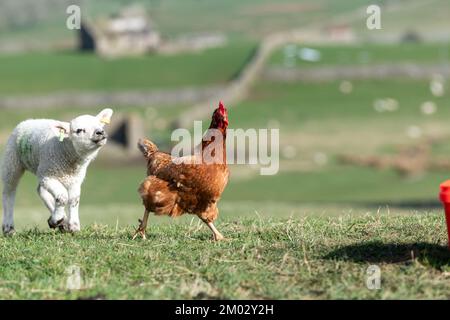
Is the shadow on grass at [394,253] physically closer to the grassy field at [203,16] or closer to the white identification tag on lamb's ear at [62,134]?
the white identification tag on lamb's ear at [62,134]

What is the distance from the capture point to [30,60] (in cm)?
10394

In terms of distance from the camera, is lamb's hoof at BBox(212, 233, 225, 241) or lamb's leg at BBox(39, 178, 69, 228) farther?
lamb's leg at BBox(39, 178, 69, 228)

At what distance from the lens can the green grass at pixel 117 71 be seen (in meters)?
89.2

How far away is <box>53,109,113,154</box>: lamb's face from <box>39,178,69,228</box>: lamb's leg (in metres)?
0.65

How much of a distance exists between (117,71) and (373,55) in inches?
966

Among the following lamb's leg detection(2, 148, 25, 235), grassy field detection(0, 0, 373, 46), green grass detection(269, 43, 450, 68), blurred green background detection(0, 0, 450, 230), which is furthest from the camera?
grassy field detection(0, 0, 373, 46)

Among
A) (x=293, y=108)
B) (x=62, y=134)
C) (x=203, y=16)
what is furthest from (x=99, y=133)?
(x=203, y=16)

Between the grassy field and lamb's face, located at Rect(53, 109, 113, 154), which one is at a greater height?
the grassy field

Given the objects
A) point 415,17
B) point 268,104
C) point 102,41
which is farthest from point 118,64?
point 415,17

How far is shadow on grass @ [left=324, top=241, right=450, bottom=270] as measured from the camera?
417 inches

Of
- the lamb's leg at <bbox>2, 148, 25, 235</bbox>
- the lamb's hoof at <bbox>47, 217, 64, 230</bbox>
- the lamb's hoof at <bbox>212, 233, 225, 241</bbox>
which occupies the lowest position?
the lamb's hoof at <bbox>212, 233, 225, 241</bbox>

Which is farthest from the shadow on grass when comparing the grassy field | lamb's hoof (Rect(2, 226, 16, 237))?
the grassy field

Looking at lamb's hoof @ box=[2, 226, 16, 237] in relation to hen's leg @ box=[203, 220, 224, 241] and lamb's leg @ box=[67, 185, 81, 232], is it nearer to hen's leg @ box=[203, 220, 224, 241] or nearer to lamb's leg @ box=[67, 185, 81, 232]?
lamb's leg @ box=[67, 185, 81, 232]

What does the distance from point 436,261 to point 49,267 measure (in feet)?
13.5
